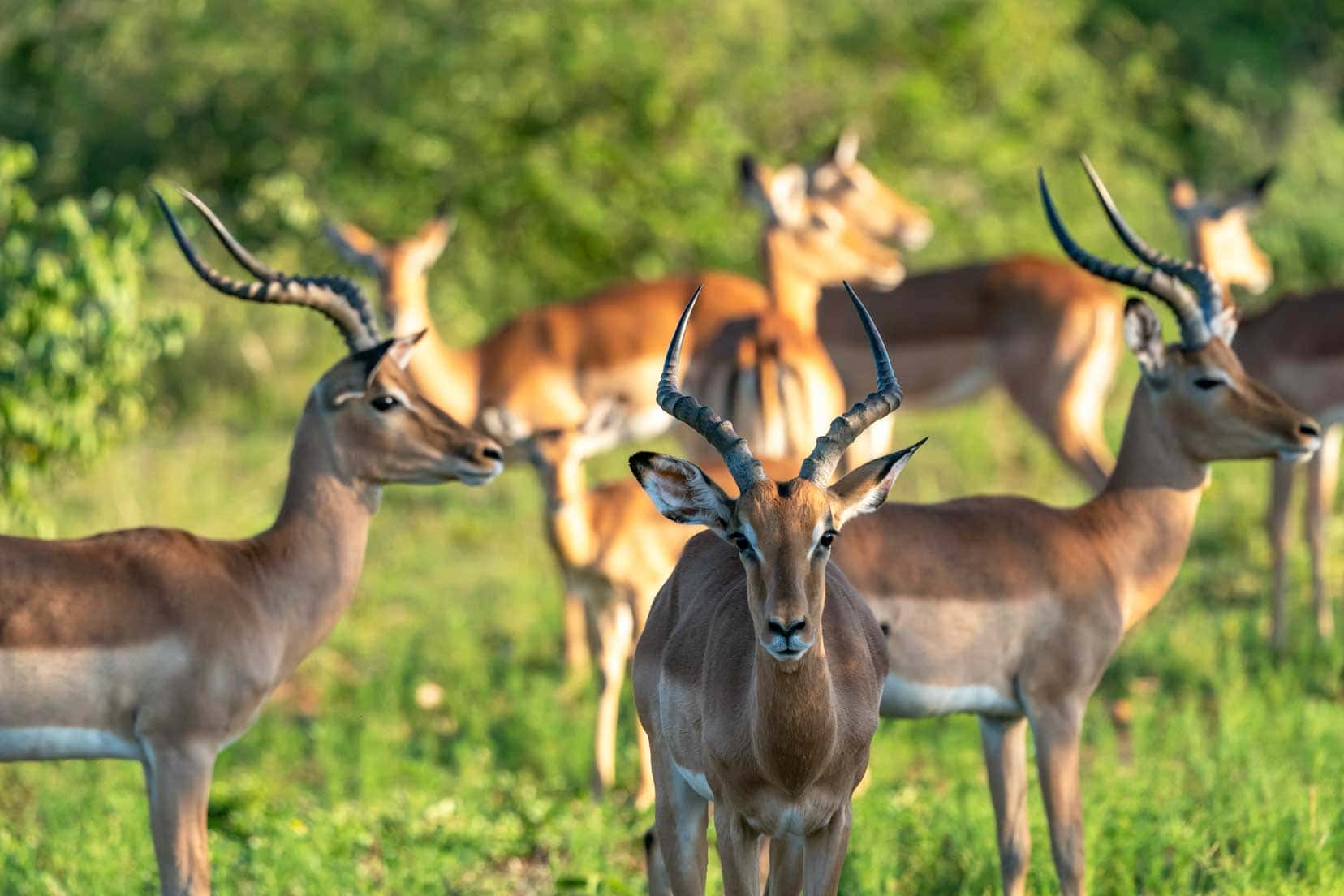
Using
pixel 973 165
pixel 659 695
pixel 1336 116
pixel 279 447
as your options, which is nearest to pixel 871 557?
pixel 659 695

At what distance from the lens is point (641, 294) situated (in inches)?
320

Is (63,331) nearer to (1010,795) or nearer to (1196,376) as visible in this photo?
(1010,795)

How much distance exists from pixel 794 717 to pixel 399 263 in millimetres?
5102

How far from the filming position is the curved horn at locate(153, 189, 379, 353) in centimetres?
437

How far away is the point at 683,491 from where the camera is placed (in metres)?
3.40

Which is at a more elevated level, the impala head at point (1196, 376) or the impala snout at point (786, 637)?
the impala head at point (1196, 376)

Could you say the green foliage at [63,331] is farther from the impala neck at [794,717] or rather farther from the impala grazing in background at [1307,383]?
the impala grazing in background at [1307,383]

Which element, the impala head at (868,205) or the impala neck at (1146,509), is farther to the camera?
the impala head at (868,205)

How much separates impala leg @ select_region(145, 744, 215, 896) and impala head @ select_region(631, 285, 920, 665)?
1.28 m

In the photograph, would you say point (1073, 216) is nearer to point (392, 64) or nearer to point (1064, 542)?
point (392, 64)

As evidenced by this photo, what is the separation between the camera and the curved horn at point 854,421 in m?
3.31

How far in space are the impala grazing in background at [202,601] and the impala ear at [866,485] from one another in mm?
1370

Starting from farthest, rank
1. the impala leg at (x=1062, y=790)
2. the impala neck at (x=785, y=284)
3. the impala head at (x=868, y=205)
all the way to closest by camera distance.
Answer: the impala head at (x=868, y=205), the impala neck at (x=785, y=284), the impala leg at (x=1062, y=790)

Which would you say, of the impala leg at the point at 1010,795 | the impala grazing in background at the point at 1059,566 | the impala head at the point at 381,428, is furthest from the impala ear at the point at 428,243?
the impala leg at the point at 1010,795
